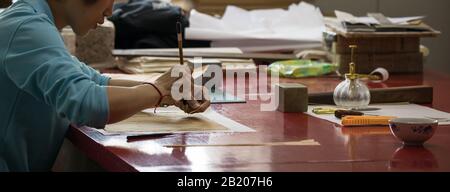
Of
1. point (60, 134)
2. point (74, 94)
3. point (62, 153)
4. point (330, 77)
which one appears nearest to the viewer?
point (74, 94)

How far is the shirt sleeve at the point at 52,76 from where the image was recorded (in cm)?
178

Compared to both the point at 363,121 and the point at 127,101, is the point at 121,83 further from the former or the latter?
the point at 363,121

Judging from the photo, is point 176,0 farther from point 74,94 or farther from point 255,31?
point 74,94

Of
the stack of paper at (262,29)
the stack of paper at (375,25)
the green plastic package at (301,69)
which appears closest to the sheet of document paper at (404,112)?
the green plastic package at (301,69)

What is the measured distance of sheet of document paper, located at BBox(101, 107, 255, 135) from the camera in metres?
1.93

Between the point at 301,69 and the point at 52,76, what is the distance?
1.40m

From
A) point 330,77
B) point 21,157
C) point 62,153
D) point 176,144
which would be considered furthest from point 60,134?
point 330,77

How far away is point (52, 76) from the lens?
70.6 inches

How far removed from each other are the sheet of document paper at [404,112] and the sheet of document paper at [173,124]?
0.24 metres

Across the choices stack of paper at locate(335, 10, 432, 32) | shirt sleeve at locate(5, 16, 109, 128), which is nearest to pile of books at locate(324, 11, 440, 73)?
stack of paper at locate(335, 10, 432, 32)

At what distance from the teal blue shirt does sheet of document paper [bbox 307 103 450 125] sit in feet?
1.92

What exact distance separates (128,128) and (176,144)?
0.21 metres

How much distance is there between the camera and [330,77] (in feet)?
9.98

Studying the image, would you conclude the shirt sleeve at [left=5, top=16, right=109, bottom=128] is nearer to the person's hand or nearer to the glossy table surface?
the glossy table surface
